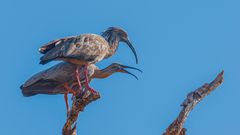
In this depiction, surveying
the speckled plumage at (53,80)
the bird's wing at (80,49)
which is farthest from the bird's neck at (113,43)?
the speckled plumage at (53,80)

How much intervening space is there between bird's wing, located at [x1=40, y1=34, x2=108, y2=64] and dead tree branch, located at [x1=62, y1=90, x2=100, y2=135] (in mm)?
2636

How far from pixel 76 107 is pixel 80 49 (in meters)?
3.45

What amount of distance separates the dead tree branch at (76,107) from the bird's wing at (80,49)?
2636 millimetres

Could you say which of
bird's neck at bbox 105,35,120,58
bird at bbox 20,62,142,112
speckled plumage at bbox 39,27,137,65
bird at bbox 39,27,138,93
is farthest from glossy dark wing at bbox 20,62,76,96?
bird's neck at bbox 105,35,120,58

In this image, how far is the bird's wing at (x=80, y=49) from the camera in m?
13.7

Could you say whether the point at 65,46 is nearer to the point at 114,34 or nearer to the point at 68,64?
the point at 68,64

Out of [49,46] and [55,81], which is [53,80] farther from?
[49,46]

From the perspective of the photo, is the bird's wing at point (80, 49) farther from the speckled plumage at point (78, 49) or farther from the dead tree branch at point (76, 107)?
the dead tree branch at point (76, 107)

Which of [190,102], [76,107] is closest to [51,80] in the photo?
[76,107]

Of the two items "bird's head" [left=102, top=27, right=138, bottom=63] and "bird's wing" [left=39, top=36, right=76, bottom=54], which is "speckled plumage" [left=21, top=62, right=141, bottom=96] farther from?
"bird's head" [left=102, top=27, right=138, bottom=63]

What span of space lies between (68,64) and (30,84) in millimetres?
1143

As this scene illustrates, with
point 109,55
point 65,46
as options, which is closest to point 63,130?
point 65,46

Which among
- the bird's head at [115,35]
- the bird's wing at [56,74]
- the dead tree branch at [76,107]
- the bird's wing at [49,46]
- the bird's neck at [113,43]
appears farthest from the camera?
the bird's head at [115,35]

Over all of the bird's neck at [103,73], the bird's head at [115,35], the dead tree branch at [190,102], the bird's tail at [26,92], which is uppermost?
the bird's head at [115,35]
